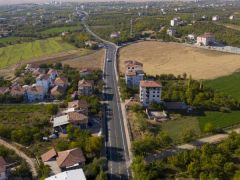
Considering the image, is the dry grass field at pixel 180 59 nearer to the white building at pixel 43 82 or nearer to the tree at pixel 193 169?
the white building at pixel 43 82

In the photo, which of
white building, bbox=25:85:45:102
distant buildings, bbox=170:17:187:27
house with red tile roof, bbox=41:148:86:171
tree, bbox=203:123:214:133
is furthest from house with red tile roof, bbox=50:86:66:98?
distant buildings, bbox=170:17:187:27

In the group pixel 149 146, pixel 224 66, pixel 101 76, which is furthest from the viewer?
pixel 224 66

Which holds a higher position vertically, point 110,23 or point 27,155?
point 110,23

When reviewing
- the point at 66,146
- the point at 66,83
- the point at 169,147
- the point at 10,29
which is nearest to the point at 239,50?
the point at 66,83

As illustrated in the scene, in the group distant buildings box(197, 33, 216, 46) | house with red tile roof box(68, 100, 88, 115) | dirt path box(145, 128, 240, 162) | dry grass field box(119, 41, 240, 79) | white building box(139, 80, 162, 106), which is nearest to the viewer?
dirt path box(145, 128, 240, 162)

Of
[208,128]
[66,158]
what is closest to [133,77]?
[208,128]

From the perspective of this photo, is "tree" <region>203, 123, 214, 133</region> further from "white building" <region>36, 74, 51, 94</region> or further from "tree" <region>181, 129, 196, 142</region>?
"white building" <region>36, 74, 51, 94</region>

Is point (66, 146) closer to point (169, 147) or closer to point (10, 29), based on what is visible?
point (169, 147)

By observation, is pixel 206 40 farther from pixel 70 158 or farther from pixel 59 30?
pixel 70 158

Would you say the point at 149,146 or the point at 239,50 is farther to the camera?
the point at 239,50
